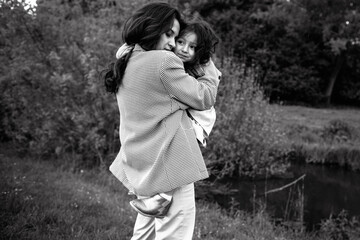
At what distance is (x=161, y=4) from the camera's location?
2.06 meters

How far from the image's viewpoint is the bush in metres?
7.01

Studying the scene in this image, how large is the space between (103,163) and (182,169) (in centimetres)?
445

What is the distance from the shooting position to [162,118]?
1990mm

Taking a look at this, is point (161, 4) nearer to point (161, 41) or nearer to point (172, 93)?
point (161, 41)

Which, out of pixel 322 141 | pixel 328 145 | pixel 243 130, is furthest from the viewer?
pixel 322 141

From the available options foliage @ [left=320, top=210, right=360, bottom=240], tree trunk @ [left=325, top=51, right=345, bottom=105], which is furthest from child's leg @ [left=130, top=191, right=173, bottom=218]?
tree trunk @ [left=325, top=51, right=345, bottom=105]

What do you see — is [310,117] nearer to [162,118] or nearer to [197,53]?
[197,53]

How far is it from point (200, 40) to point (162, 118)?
0.57 m

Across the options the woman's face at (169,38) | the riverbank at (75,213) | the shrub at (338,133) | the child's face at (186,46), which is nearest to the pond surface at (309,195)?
the riverbank at (75,213)

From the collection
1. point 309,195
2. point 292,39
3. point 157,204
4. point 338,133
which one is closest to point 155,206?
point 157,204

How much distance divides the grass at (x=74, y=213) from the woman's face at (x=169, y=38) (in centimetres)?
183

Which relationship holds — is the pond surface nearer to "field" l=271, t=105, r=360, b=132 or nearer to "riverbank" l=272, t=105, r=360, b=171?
"riverbank" l=272, t=105, r=360, b=171

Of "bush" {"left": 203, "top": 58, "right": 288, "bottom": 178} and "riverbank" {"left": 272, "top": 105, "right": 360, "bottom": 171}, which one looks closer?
"bush" {"left": 203, "top": 58, "right": 288, "bottom": 178}

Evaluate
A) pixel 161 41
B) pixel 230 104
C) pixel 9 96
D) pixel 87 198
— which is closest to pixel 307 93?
pixel 230 104
